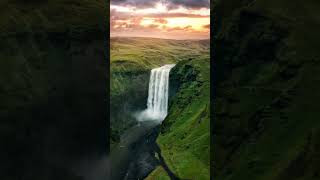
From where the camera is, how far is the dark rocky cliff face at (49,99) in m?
10.8

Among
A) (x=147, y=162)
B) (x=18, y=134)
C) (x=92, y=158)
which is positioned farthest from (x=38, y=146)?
(x=147, y=162)

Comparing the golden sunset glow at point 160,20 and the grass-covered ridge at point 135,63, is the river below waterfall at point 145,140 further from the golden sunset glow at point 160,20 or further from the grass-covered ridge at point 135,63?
the golden sunset glow at point 160,20

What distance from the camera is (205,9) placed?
2294cm

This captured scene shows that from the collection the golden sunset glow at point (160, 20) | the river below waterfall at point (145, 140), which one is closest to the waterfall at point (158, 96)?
the river below waterfall at point (145, 140)

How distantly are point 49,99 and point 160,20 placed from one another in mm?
13197
